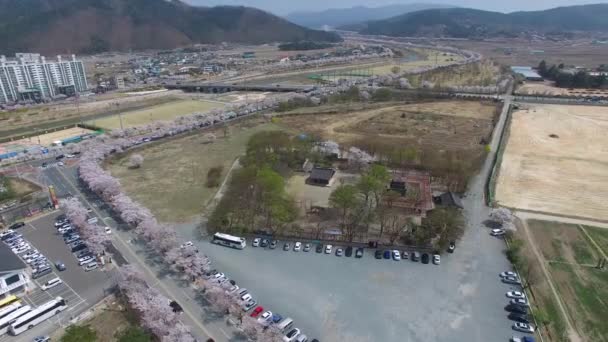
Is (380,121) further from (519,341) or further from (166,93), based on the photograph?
(166,93)

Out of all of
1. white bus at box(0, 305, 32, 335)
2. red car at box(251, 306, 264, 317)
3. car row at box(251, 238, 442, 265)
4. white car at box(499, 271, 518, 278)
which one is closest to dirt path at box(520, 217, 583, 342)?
white car at box(499, 271, 518, 278)

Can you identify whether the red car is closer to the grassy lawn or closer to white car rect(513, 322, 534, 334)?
the grassy lawn

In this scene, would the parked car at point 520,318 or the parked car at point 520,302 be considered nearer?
the parked car at point 520,318

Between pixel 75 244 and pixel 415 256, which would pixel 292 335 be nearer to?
pixel 415 256

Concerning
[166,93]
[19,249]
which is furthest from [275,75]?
[19,249]

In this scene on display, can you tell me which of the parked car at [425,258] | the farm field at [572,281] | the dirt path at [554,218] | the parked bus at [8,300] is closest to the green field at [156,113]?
the parked bus at [8,300]

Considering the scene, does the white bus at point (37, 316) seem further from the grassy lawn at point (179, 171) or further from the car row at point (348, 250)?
the car row at point (348, 250)
